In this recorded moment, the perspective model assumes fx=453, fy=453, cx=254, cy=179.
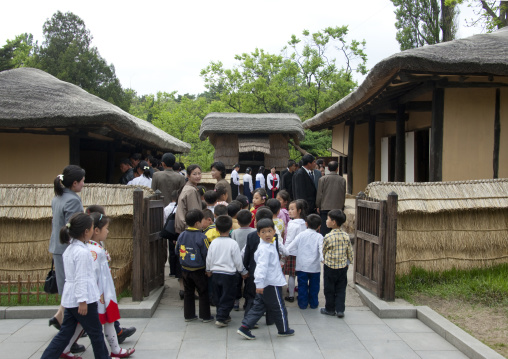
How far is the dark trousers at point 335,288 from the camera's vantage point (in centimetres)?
534

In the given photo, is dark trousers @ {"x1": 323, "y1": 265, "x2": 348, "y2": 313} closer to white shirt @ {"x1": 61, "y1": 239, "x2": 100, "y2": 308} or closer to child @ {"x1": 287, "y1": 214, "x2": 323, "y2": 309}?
child @ {"x1": 287, "y1": 214, "x2": 323, "y2": 309}

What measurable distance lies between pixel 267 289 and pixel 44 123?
6.25 meters

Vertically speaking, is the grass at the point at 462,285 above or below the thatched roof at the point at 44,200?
below

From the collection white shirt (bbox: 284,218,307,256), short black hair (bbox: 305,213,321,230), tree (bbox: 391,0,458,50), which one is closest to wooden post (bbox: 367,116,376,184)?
white shirt (bbox: 284,218,307,256)

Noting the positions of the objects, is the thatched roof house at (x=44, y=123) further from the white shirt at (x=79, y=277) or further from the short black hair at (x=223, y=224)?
the white shirt at (x=79, y=277)

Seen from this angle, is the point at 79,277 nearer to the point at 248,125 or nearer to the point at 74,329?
the point at 74,329

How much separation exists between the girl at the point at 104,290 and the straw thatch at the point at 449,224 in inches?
146

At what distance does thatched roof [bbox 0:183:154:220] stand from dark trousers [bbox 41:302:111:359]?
94.3 inches

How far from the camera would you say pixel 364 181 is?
48.3ft

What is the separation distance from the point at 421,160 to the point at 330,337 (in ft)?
24.9

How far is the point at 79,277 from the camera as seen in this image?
3639mm

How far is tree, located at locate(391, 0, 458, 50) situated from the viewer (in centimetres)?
2594

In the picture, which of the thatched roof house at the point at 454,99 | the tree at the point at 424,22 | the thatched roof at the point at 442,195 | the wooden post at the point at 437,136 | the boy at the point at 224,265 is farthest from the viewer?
the tree at the point at 424,22

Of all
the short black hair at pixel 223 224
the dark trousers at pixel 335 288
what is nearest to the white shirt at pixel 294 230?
the dark trousers at pixel 335 288
